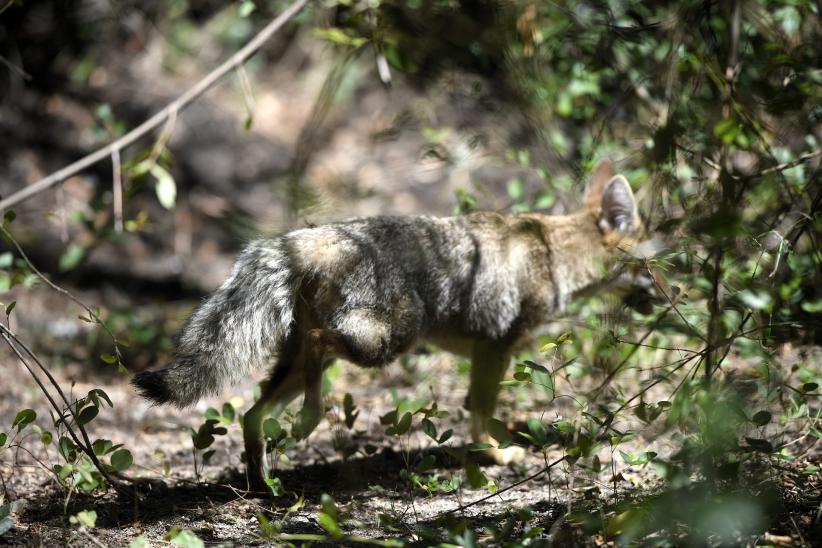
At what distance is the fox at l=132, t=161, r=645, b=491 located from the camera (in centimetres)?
416

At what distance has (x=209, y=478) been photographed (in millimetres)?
4648

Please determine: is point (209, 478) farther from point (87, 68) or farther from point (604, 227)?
point (87, 68)

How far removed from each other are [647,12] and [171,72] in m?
7.51

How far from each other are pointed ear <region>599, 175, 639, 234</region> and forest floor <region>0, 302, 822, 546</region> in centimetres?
131

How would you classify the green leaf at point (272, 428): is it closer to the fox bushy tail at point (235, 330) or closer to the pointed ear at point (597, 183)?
the fox bushy tail at point (235, 330)

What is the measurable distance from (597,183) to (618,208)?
326mm

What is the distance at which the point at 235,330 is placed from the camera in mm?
4164

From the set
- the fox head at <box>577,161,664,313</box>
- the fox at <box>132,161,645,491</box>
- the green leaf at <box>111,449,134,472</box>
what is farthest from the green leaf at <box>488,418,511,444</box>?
the fox head at <box>577,161,664,313</box>

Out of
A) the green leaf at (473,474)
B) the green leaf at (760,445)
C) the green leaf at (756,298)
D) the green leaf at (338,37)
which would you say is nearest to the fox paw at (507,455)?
the green leaf at (473,474)

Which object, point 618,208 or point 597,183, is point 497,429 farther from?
point 597,183

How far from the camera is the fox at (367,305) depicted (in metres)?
4.16

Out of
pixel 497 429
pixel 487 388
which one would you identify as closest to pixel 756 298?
pixel 497 429

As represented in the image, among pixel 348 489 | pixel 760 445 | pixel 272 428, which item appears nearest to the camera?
pixel 760 445

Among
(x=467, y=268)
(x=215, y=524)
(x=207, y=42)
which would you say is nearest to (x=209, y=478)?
(x=215, y=524)
